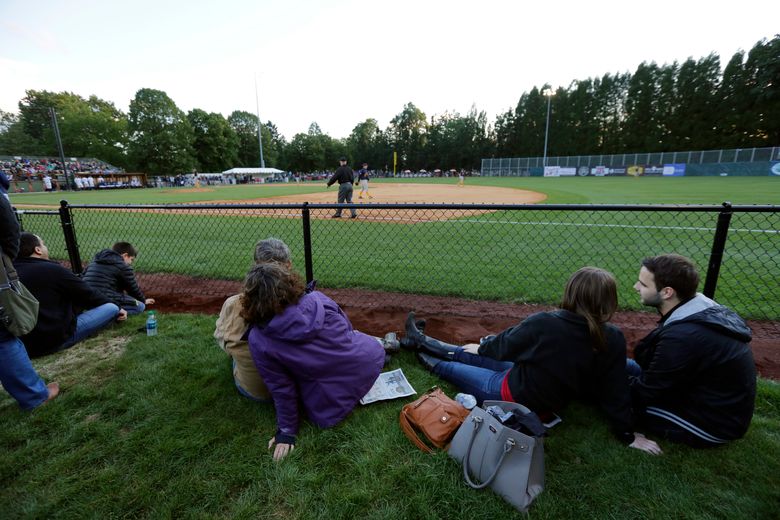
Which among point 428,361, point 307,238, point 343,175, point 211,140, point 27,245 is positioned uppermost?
point 211,140

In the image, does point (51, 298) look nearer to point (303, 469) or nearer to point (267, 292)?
point (267, 292)

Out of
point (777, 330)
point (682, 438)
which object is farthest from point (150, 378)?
point (777, 330)

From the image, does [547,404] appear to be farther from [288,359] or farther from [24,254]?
[24,254]

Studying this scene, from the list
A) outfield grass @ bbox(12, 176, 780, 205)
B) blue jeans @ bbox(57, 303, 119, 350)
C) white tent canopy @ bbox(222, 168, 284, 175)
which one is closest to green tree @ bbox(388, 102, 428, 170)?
white tent canopy @ bbox(222, 168, 284, 175)

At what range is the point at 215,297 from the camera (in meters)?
5.23

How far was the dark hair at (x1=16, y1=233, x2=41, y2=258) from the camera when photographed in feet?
10.3

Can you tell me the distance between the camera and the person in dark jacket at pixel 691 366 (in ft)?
6.56

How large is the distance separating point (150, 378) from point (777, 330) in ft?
20.5

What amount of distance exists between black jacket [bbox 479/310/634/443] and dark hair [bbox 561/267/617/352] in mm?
42

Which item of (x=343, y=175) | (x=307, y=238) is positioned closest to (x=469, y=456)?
(x=307, y=238)

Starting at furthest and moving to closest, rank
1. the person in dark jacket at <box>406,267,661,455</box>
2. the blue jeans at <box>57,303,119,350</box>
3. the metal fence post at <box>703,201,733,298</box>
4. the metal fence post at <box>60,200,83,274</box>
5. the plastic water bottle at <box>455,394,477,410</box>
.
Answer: the metal fence post at <box>60,200,83,274</box>
the blue jeans at <box>57,303,119,350</box>
the metal fence post at <box>703,201,733,298</box>
the plastic water bottle at <box>455,394,477,410</box>
the person in dark jacket at <box>406,267,661,455</box>

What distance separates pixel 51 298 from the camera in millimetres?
3170

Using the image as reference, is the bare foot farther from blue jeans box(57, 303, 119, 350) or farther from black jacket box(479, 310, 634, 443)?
black jacket box(479, 310, 634, 443)

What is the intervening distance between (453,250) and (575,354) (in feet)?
17.3
